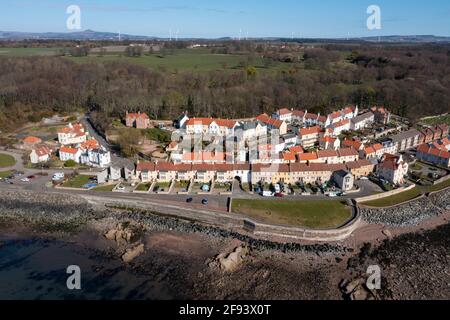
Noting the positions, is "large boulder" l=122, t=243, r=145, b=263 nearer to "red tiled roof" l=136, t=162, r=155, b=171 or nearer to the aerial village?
the aerial village

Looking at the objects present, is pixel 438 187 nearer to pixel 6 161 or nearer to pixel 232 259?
pixel 232 259

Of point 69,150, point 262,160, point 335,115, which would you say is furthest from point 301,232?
point 335,115

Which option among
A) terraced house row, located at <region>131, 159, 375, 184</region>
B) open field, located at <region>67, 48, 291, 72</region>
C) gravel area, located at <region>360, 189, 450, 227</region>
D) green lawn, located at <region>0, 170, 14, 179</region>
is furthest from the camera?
open field, located at <region>67, 48, 291, 72</region>

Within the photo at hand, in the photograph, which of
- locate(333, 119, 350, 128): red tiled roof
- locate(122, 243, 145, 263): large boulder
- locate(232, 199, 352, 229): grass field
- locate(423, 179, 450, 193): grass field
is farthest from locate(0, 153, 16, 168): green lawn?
locate(423, 179, 450, 193): grass field

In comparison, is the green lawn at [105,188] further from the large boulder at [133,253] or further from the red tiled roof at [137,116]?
the red tiled roof at [137,116]

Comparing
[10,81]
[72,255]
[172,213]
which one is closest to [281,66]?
[10,81]

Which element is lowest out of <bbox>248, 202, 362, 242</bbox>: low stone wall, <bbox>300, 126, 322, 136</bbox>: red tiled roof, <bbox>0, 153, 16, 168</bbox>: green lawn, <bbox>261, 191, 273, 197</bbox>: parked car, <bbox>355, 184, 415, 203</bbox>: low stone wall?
<bbox>248, 202, 362, 242</bbox>: low stone wall

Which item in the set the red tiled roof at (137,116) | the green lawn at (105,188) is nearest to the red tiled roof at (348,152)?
the green lawn at (105,188)
